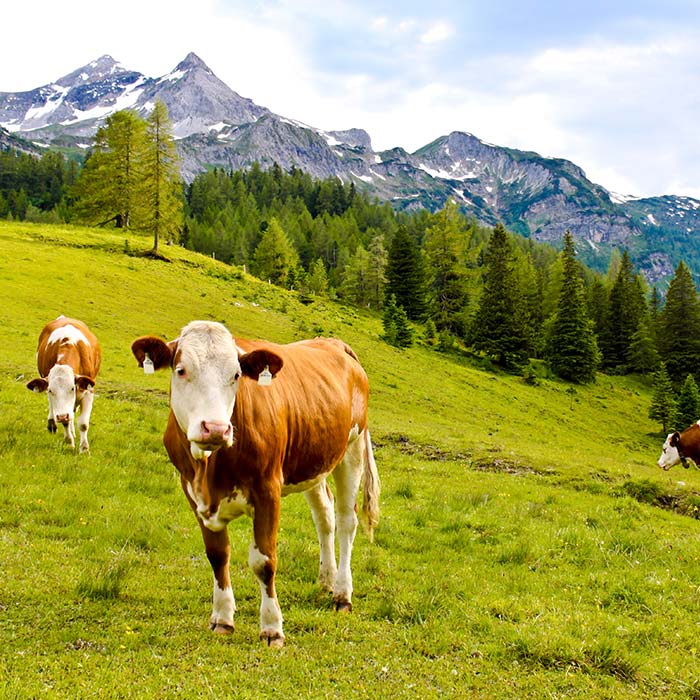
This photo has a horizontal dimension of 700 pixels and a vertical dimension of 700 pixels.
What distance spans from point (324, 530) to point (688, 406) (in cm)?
4370

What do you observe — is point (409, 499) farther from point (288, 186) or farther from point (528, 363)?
point (288, 186)

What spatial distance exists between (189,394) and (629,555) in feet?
24.8

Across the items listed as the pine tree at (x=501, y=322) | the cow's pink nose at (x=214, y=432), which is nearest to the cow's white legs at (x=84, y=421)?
the cow's pink nose at (x=214, y=432)

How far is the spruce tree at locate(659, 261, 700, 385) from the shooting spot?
198 ft

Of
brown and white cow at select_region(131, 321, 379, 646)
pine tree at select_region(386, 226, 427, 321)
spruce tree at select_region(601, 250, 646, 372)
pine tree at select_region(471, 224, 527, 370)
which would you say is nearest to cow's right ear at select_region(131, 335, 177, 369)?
brown and white cow at select_region(131, 321, 379, 646)

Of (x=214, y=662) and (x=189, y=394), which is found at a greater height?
(x=189, y=394)

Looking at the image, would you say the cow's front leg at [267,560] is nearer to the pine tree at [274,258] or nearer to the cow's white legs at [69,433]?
the cow's white legs at [69,433]

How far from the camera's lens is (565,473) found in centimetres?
1487

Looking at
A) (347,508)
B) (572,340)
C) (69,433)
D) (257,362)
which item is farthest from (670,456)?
(572,340)

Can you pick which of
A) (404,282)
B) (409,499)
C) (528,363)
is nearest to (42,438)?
(409,499)

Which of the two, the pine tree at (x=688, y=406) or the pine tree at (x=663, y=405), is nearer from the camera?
the pine tree at (x=663, y=405)

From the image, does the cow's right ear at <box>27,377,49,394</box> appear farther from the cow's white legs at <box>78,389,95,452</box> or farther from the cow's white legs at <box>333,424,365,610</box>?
the cow's white legs at <box>333,424,365,610</box>

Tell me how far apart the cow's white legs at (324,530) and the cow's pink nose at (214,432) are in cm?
257

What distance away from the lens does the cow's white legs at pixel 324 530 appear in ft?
20.6
